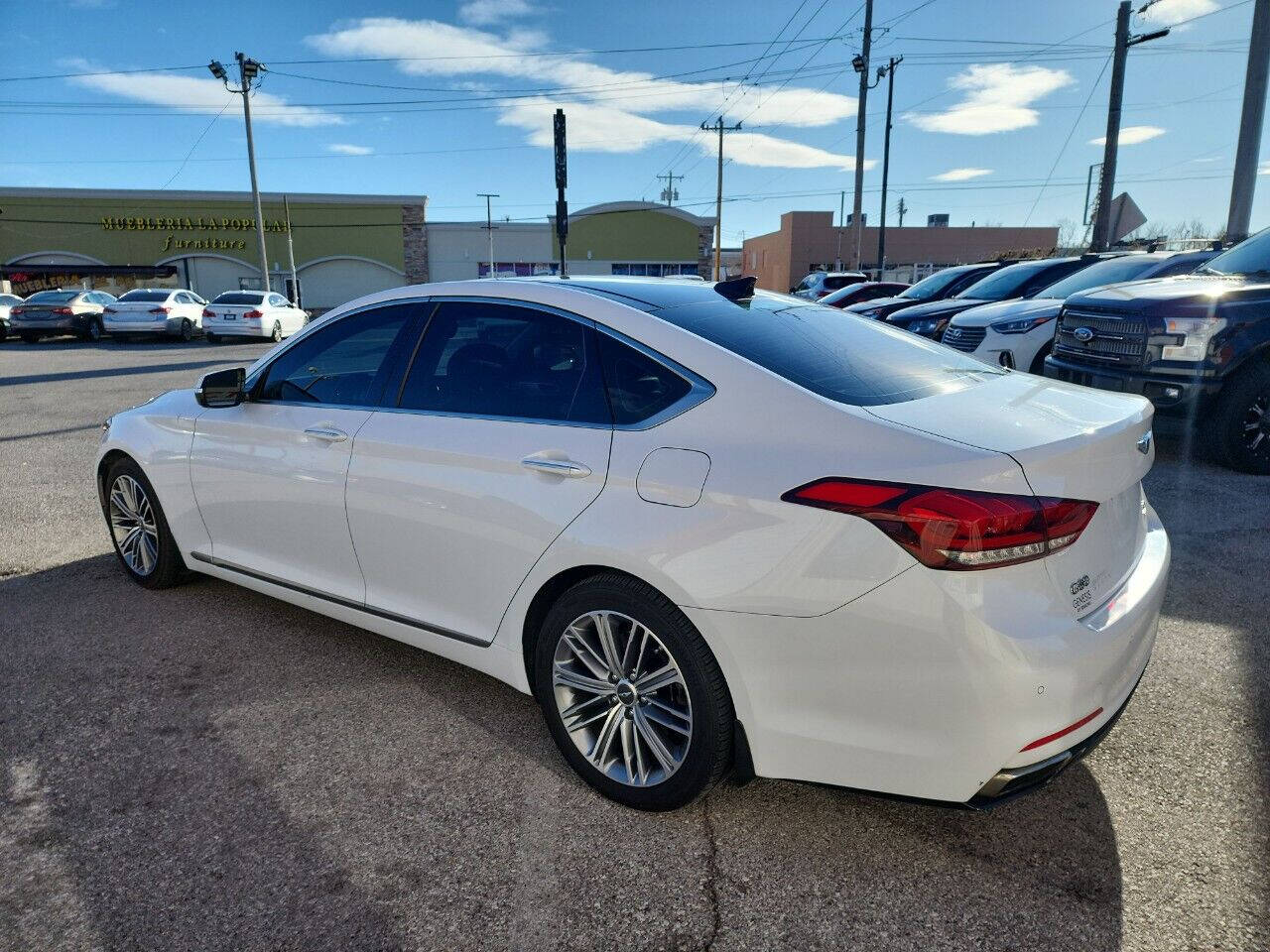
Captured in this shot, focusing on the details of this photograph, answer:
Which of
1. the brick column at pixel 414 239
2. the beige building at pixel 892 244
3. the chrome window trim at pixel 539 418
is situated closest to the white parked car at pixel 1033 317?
the chrome window trim at pixel 539 418

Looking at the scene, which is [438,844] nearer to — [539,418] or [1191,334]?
[539,418]

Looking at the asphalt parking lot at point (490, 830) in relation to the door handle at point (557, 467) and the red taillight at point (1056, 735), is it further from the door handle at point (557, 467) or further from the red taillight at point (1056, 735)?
the door handle at point (557, 467)

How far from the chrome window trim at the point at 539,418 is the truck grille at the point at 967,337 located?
22.2ft

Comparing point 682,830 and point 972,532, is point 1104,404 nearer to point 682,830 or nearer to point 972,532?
point 972,532

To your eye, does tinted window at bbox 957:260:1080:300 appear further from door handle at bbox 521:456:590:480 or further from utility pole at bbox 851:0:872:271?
utility pole at bbox 851:0:872:271

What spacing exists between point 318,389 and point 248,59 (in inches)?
1399

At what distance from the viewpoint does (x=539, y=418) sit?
9.09 ft

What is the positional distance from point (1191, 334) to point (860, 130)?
93.8ft

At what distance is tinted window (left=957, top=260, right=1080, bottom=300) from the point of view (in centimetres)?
1127

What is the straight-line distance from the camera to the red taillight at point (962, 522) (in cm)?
198

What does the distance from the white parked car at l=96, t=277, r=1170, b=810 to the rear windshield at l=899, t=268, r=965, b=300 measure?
492 inches

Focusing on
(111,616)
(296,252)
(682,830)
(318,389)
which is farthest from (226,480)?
(296,252)

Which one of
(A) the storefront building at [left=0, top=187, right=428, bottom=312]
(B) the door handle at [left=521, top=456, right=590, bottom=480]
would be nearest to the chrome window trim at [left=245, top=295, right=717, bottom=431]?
(B) the door handle at [left=521, top=456, right=590, bottom=480]

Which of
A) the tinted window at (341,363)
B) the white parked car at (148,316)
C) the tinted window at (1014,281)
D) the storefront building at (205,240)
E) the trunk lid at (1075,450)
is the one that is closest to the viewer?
the trunk lid at (1075,450)
